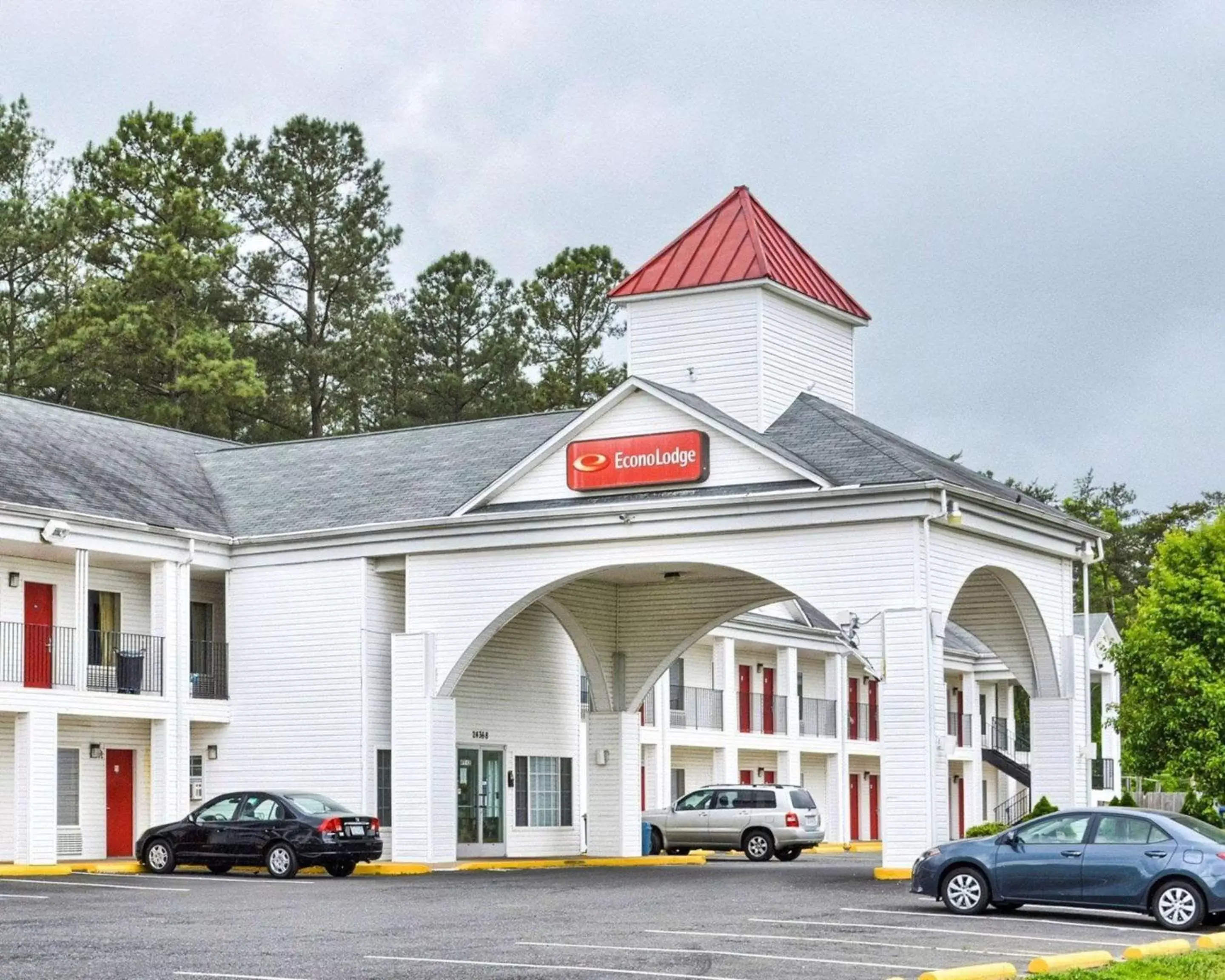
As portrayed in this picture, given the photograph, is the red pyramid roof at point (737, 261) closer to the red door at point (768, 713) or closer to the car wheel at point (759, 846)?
the car wheel at point (759, 846)

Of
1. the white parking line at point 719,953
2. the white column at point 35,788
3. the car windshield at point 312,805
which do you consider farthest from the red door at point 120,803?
the white parking line at point 719,953

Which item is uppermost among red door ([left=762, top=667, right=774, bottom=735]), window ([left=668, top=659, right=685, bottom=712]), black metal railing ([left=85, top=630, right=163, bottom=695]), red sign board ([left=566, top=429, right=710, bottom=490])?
red sign board ([left=566, top=429, right=710, bottom=490])

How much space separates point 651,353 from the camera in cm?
3525

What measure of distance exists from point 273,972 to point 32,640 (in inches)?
808

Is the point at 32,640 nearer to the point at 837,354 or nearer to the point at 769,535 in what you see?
the point at 769,535

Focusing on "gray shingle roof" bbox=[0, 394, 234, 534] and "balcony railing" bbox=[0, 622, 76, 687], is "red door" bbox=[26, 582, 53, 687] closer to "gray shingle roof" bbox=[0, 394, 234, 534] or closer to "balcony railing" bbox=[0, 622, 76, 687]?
"balcony railing" bbox=[0, 622, 76, 687]

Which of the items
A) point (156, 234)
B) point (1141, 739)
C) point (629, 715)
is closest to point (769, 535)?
point (629, 715)

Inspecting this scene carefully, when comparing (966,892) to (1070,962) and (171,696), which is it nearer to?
(1070,962)

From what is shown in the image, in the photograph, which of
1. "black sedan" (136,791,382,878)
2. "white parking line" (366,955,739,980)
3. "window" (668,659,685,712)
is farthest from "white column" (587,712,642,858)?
"white parking line" (366,955,739,980)

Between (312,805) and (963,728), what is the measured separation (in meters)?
39.1

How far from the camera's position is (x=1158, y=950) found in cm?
1688

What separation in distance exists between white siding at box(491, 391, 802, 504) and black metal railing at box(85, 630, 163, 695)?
23.0 feet

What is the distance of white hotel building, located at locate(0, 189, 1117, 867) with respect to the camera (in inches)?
1194

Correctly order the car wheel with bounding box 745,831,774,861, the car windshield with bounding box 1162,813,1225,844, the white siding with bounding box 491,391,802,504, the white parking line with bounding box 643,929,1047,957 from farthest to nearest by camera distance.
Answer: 1. the car wheel with bounding box 745,831,774,861
2. the white siding with bounding box 491,391,802,504
3. the car windshield with bounding box 1162,813,1225,844
4. the white parking line with bounding box 643,929,1047,957
